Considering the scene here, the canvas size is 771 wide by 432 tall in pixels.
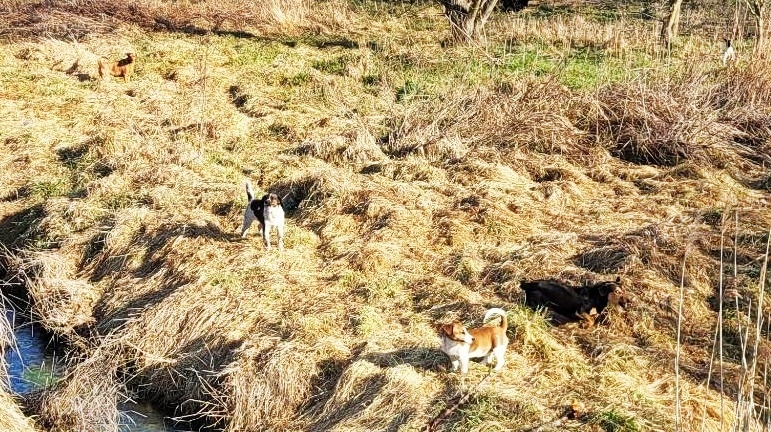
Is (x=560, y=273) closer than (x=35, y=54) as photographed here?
Yes

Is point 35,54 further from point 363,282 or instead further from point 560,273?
point 560,273

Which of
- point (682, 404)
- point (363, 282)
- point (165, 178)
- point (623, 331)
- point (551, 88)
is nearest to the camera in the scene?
point (682, 404)

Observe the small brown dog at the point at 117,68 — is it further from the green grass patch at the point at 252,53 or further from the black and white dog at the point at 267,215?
the black and white dog at the point at 267,215

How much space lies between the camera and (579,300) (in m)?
6.95

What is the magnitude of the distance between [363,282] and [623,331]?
255cm

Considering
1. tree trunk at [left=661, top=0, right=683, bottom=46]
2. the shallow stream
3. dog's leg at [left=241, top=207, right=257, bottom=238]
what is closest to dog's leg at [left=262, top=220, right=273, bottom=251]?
dog's leg at [left=241, top=207, right=257, bottom=238]

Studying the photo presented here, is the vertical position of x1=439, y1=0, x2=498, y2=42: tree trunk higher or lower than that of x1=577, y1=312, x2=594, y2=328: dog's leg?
higher

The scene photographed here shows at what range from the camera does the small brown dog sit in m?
Answer: 13.3

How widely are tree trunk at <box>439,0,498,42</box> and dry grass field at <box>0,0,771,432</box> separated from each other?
3.72ft

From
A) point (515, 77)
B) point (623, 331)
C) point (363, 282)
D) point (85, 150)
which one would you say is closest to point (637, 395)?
point (623, 331)

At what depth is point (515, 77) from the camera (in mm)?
12625

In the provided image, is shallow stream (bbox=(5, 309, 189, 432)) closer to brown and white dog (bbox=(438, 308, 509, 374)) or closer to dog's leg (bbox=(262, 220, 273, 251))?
dog's leg (bbox=(262, 220, 273, 251))

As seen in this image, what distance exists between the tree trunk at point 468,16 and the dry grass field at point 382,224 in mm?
1135

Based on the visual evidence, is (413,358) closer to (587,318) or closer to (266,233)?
(587,318)
